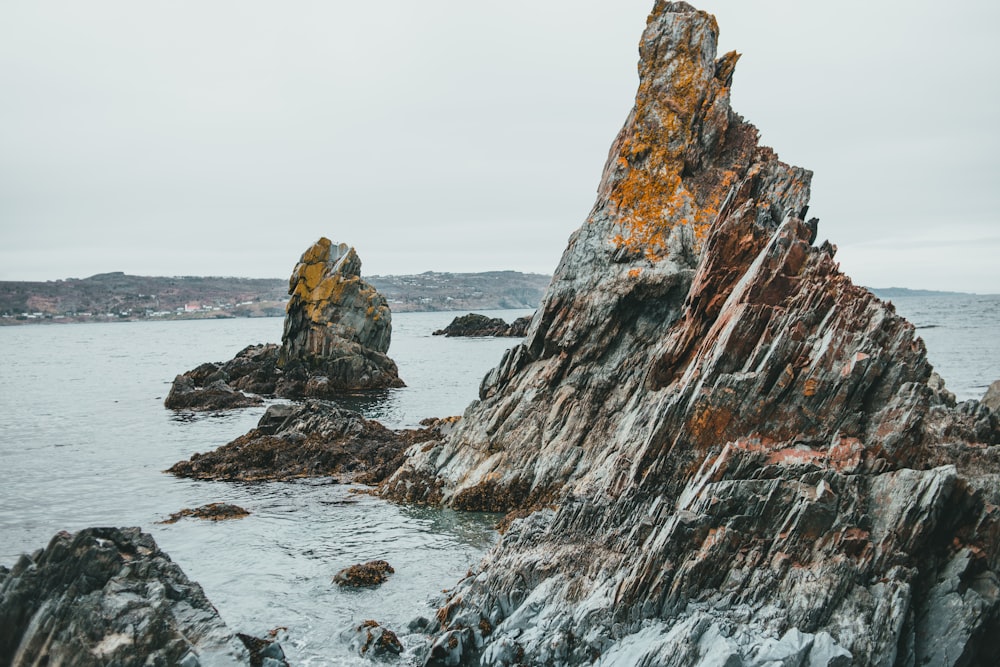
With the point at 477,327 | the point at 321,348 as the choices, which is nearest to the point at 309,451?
the point at 321,348

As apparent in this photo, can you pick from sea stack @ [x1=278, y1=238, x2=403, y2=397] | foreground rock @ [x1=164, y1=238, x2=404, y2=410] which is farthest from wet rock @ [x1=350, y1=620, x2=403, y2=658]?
sea stack @ [x1=278, y1=238, x2=403, y2=397]

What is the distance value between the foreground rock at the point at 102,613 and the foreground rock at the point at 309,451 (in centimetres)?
1445

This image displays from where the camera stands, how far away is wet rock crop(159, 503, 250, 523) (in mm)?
21909

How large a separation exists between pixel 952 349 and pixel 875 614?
244 ft

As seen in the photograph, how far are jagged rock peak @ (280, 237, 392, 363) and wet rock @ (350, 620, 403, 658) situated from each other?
45896 mm

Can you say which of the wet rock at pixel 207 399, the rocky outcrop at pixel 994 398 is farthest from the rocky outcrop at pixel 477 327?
the rocky outcrop at pixel 994 398

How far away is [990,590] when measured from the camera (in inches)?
436

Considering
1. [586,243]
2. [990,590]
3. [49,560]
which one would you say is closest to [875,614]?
[990,590]

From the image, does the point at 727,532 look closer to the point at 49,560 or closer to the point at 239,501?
the point at 49,560

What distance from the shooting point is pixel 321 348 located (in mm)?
57625

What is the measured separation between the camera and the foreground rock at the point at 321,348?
183ft

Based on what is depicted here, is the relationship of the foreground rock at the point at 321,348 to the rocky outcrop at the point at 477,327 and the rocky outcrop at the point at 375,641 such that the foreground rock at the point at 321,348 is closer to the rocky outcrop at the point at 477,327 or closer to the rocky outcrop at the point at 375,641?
the rocky outcrop at the point at 375,641

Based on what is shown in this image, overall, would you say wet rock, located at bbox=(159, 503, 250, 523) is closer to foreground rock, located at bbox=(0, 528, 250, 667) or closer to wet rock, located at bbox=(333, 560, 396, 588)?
wet rock, located at bbox=(333, 560, 396, 588)

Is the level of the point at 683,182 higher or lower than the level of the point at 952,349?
higher
